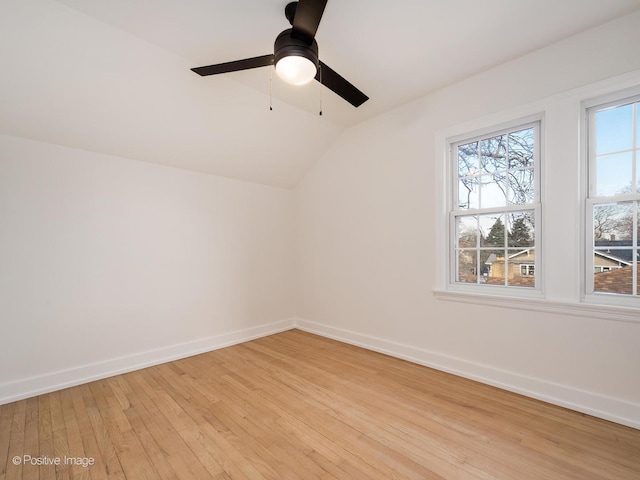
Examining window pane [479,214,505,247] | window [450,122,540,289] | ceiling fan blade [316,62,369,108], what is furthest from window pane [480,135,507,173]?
ceiling fan blade [316,62,369,108]

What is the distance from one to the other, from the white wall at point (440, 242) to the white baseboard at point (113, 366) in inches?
A: 45.7

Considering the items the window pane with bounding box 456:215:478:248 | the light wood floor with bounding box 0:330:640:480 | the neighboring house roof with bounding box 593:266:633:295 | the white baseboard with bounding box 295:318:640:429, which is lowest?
the light wood floor with bounding box 0:330:640:480

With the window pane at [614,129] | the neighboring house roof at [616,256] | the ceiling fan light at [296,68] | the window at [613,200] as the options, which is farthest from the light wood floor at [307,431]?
the ceiling fan light at [296,68]

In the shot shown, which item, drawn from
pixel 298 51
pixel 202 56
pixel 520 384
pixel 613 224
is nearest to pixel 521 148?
pixel 613 224

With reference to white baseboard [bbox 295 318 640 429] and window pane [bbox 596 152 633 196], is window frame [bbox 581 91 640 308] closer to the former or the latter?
window pane [bbox 596 152 633 196]

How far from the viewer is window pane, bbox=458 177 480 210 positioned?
9.01ft

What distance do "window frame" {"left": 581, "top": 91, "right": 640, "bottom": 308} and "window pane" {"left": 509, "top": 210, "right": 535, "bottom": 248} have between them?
0.34m

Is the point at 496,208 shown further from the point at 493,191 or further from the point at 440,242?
the point at 440,242

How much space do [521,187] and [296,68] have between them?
2112mm

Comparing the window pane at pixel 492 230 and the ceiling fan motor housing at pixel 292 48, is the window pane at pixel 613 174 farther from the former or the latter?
the ceiling fan motor housing at pixel 292 48

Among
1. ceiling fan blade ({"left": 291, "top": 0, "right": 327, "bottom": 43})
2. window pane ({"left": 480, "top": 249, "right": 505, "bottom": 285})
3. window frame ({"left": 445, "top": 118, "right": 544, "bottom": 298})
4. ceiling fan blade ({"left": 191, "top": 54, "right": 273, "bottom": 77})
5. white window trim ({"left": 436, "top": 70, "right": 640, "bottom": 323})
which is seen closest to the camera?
ceiling fan blade ({"left": 291, "top": 0, "right": 327, "bottom": 43})

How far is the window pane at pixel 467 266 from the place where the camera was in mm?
2758

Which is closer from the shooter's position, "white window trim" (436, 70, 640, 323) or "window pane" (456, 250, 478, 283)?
"white window trim" (436, 70, 640, 323)

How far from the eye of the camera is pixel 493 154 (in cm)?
264
